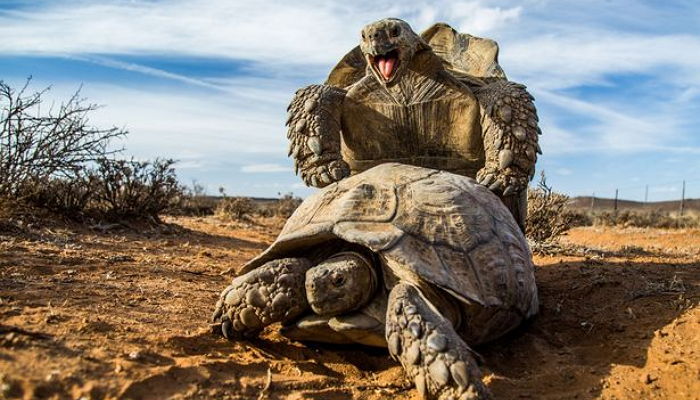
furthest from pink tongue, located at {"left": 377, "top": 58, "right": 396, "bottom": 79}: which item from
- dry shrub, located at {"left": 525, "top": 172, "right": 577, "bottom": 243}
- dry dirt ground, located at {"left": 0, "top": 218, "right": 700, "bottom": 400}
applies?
dry shrub, located at {"left": 525, "top": 172, "right": 577, "bottom": 243}

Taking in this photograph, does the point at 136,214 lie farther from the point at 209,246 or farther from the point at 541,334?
the point at 541,334

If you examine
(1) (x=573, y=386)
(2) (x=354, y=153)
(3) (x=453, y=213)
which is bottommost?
(1) (x=573, y=386)

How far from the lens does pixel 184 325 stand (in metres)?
3.41

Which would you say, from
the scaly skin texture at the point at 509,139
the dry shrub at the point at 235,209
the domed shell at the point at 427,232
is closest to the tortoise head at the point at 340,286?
the domed shell at the point at 427,232

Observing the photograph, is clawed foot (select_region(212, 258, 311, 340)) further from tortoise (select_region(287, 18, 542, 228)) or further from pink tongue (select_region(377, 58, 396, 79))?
pink tongue (select_region(377, 58, 396, 79))

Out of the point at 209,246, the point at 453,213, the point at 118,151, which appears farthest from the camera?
the point at 118,151

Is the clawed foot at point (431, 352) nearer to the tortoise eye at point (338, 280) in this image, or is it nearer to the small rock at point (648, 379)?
the tortoise eye at point (338, 280)

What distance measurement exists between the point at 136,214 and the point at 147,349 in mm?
5929

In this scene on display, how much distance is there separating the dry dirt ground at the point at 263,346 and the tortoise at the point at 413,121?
1020 millimetres

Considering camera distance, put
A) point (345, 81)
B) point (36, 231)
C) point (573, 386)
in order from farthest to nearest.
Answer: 1. point (36, 231)
2. point (345, 81)
3. point (573, 386)

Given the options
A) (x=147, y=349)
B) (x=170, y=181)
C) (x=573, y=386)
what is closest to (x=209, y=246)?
(x=170, y=181)

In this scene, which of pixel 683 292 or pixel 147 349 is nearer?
pixel 147 349

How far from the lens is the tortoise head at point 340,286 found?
295cm

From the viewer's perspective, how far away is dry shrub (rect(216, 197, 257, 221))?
42.1ft
